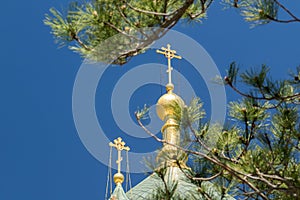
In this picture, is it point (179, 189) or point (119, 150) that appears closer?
point (179, 189)

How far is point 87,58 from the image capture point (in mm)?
3643

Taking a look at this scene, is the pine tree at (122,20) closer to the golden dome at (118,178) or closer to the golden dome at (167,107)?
the golden dome at (167,107)

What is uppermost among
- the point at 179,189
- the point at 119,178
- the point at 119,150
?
the point at 119,150

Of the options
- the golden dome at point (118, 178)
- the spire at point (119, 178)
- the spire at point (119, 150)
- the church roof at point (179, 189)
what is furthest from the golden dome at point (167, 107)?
the golden dome at point (118, 178)

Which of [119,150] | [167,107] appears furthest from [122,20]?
[119,150]

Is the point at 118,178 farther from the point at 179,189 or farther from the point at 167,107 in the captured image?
the point at 167,107

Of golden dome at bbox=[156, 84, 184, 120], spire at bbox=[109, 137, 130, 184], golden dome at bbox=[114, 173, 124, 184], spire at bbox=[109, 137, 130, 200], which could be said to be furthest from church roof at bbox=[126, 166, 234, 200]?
golden dome at bbox=[114, 173, 124, 184]

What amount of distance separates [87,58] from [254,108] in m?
0.78

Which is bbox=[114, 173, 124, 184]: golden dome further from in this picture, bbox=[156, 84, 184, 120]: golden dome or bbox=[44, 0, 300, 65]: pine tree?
bbox=[44, 0, 300, 65]: pine tree

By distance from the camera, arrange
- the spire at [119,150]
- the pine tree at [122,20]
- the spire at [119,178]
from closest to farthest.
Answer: the pine tree at [122,20] < the spire at [119,178] < the spire at [119,150]

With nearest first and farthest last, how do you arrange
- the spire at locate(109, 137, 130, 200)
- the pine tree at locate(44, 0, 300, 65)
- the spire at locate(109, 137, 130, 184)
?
the pine tree at locate(44, 0, 300, 65) → the spire at locate(109, 137, 130, 200) → the spire at locate(109, 137, 130, 184)

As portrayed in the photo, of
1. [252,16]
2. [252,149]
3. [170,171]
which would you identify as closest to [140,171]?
[170,171]

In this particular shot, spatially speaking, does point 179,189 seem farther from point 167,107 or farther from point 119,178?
point 119,178

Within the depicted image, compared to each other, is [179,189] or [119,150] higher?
[119,150]
